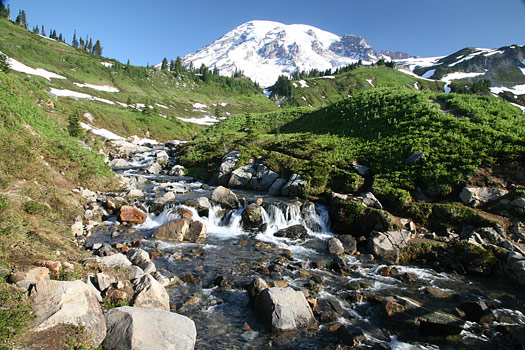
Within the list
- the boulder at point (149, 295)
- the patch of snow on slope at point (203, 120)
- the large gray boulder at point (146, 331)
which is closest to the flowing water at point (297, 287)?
the boulder at point (149, 295)

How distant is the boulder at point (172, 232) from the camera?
15.4 metres

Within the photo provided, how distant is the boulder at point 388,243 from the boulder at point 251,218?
7.33 m

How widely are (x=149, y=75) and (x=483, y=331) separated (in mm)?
186500

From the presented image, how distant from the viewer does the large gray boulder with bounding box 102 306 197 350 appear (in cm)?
604

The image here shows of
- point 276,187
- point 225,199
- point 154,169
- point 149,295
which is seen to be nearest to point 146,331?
point 149,295

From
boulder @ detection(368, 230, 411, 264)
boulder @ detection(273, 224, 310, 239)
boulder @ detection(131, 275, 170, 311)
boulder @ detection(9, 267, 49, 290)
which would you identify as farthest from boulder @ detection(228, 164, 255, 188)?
boulder @ detection(9, 267, 49, 290)

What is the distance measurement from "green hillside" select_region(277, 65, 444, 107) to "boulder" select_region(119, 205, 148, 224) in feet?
501

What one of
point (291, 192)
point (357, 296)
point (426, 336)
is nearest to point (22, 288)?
point (357, 296)

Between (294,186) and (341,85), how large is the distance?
6836 inches

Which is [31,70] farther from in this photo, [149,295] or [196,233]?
[149,295]

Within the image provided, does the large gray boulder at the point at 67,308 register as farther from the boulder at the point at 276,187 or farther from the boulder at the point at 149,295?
the boulder at the point at 276,187

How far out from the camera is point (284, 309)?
340 inches

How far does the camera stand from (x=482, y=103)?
25.6 metres

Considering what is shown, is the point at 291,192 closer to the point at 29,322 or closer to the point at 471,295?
the point at 471,295
